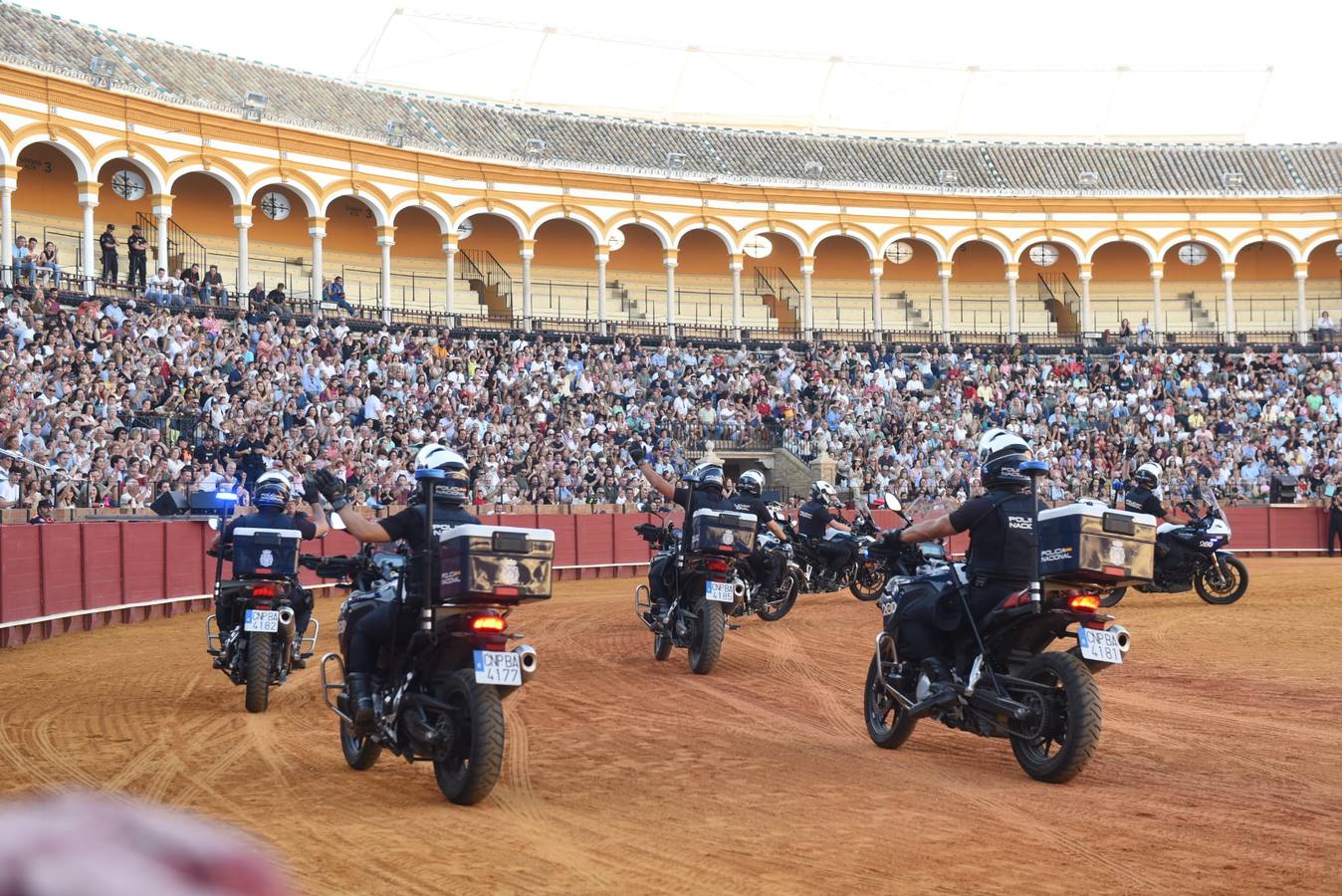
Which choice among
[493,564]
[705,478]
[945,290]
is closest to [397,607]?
[493,564]

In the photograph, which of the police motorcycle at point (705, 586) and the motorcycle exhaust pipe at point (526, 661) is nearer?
the motorcycle exhaust pipe at point (526, 661)

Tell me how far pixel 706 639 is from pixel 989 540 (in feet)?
15.8

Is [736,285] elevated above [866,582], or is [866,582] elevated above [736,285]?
[736,285]

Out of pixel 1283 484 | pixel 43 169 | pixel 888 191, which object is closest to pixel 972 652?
pixel 1283 484

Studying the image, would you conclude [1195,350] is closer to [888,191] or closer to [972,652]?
[888,191]

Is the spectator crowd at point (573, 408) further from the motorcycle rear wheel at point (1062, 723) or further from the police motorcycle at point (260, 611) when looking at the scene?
the motorcycle rear wheel at point (1062, 723)

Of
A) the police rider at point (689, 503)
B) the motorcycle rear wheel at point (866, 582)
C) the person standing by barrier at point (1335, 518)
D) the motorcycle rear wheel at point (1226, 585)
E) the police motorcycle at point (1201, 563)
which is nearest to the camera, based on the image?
the police rider at point (689, 503)

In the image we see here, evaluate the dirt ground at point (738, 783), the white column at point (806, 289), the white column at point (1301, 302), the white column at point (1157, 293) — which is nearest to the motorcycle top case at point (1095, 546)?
the dirt ground at point (738, 783)

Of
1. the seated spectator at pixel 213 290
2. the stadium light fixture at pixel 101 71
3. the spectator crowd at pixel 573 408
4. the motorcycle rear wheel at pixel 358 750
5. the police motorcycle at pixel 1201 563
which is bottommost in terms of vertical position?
the motorcycle rear wheel at pixel 358 750

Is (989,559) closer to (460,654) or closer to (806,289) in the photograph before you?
(460,654)

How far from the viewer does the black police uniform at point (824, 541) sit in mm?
21094

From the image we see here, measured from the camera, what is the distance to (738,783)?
8.42 meters

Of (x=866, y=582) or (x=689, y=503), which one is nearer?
(x=689, y=503)

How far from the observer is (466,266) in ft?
162
